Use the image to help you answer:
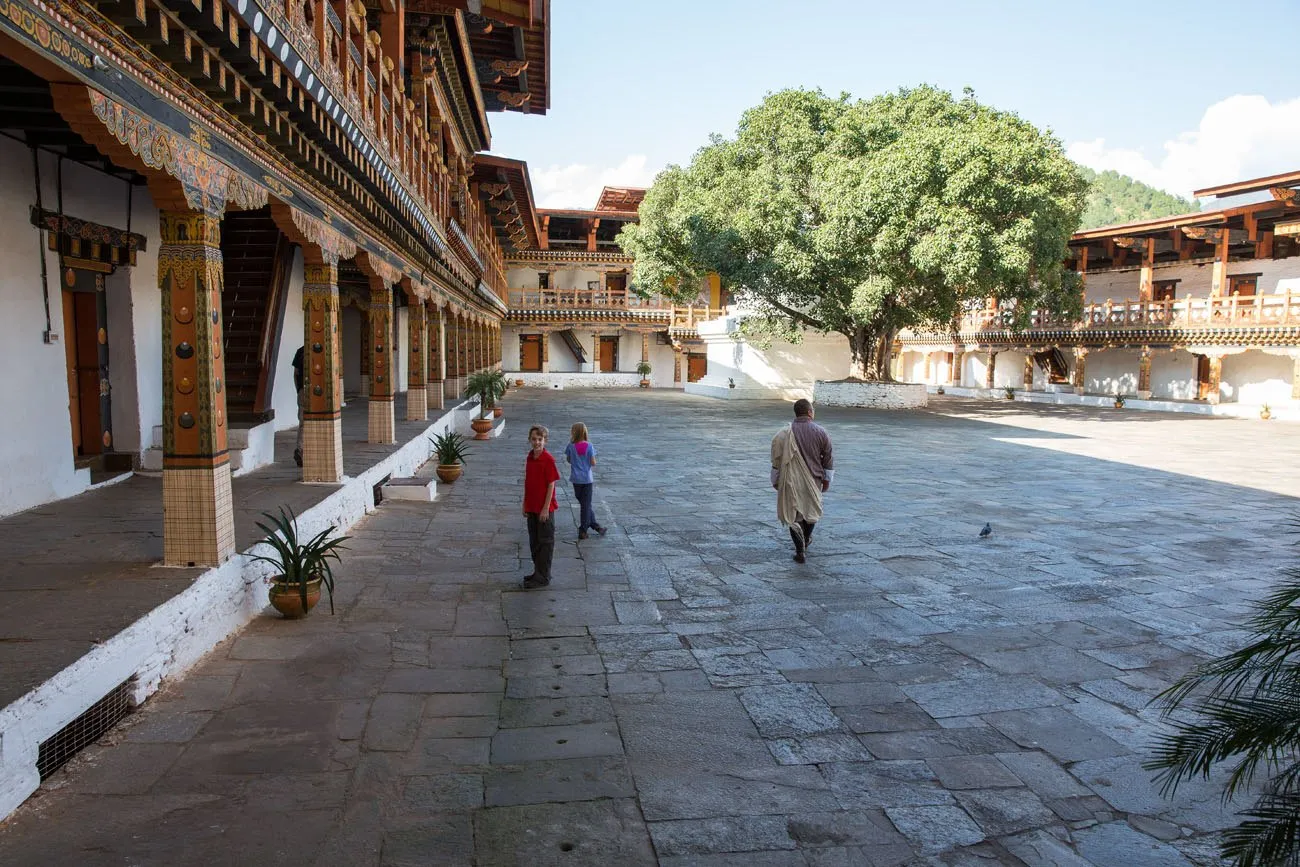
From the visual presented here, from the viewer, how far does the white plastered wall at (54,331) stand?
6.62m

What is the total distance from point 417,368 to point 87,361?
641cm

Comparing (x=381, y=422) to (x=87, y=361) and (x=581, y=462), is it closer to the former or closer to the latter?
(x=87, y=361)

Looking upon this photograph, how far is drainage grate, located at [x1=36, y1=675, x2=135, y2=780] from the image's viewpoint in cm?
347

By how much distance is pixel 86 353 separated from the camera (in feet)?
26.7

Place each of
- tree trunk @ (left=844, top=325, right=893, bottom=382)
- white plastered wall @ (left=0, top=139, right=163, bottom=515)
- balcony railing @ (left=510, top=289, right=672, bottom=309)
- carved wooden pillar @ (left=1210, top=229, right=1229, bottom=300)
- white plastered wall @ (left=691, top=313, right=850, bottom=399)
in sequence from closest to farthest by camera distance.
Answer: white plastered wall @ (left=0, top=139, right=163, bottom=515) < tree trunk @ (left=844, top=325, right=893, bottom=382) < carved wooden pillar @ (left=1210, top=229, right=1229, bottom=300) < white plastered wall @ (left=691, top=313, right=850, bottom=399) < balcony railing @ (left=510, top=289, right=672, bottom=309)

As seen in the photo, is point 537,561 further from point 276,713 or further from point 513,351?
point 513,351

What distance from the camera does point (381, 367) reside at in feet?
36.0

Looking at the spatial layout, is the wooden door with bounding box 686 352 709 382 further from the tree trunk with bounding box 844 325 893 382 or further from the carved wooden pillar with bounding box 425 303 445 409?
the carved wooden pillar with bounding box 425 303 445 409

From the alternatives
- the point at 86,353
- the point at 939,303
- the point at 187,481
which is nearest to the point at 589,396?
the point at 939,303

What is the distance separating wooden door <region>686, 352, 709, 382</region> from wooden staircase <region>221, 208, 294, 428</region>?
31.4 metres

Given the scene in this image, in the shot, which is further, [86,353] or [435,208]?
[435,208]

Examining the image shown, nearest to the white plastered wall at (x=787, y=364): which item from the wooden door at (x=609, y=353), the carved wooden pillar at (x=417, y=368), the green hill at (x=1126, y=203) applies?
the wooden door at (x=609, y=353)

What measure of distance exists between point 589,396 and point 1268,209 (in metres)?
24.3

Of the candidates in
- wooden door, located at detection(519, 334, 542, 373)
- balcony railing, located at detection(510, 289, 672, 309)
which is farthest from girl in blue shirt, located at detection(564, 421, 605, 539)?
wooden door, located at detection(519, 334, 542, 373)
